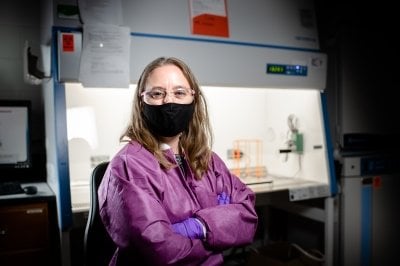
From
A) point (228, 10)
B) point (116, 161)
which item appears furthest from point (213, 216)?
point (228, 10)

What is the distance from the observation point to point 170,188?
1226mm

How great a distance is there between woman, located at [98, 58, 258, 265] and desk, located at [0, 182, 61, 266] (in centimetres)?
53

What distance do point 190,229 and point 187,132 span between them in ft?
1.40

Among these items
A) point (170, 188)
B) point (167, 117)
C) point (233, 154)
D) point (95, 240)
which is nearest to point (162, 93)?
point (167, 117)

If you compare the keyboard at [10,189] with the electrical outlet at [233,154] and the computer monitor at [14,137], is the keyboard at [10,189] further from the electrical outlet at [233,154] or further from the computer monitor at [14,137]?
the electrical outlet at [233,154]

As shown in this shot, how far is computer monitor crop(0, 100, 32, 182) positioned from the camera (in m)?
2.03

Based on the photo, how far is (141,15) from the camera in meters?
1.71

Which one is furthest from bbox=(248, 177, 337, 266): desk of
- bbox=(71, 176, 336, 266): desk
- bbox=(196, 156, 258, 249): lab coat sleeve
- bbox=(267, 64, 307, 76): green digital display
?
bbox=(267, 64, 307, 76): green digital display

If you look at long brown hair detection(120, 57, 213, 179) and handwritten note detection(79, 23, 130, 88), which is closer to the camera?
long brown hair detection(120, 57, 213, 179)

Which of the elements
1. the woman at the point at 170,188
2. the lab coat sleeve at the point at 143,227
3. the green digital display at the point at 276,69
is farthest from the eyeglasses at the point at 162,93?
the green digital display at the point at 276,69

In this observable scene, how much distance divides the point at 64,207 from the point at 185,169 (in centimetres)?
57

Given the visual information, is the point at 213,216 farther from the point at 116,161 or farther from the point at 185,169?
the point at 116,161

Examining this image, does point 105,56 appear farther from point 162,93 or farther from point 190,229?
point 190,229

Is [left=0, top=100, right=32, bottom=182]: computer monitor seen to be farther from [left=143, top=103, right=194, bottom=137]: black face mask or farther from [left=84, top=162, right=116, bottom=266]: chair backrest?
[left=143, top=103, right=194, bottom=137]: black face mask
